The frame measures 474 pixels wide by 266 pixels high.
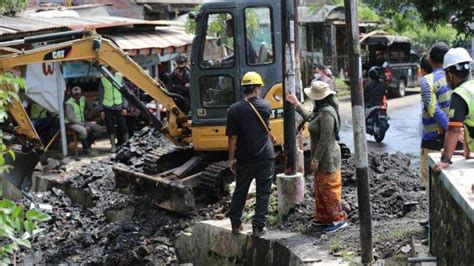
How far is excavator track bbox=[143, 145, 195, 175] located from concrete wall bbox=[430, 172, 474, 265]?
21.6 ft

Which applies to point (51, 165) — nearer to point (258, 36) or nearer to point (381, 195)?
point (258, 36)

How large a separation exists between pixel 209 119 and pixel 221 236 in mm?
2422

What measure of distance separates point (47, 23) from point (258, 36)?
22.1ft

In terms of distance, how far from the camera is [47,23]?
16.5m

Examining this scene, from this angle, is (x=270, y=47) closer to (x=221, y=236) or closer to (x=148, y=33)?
(x=221, y=236)

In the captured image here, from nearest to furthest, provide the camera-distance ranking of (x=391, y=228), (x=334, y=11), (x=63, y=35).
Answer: (x=391, y=228) → (x=63, y=35) → (x=334, y=11)

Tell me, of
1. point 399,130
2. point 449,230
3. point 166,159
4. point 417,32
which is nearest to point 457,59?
point 449,230

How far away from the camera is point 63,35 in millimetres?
12219

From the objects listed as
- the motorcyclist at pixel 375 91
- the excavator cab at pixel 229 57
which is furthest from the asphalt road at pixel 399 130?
the excavator cab at pixel 229 57

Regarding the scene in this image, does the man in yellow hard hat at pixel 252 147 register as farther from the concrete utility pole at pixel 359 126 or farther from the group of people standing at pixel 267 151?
the concrete utility pole at pixel 359 126

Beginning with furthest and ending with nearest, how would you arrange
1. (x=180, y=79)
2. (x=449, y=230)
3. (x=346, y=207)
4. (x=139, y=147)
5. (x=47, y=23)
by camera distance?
(x=47, y=23), (x=139, y=147), (x=180, y=79), (x=346, y=207), (x=449, y=230)

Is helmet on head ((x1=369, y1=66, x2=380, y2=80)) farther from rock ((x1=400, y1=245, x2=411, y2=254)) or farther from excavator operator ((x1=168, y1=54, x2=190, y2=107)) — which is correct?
rock ((x1=400, y1=245, x2=411, y2=254))

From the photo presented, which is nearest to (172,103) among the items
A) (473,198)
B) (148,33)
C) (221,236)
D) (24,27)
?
(221,236)

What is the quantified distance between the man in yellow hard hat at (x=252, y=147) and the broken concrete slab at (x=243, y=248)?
0.24m
